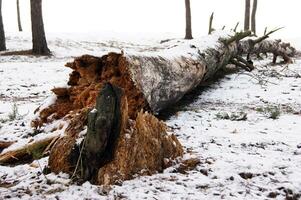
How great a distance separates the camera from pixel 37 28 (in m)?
13.7

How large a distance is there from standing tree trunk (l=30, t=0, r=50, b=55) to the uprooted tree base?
9.14 meters

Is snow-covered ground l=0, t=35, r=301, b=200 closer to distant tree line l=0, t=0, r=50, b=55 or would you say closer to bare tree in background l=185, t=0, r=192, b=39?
distant tree line l=0, t=0, r=50, b=55

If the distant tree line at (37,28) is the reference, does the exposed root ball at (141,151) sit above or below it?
below

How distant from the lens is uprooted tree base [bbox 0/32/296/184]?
3066mm

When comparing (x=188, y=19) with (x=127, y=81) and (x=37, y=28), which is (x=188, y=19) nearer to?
(x=37, y=28)

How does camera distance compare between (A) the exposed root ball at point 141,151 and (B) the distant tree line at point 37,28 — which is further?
(B) the distant tree line at point 37,28

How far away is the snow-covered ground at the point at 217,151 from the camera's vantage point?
9.75 feet

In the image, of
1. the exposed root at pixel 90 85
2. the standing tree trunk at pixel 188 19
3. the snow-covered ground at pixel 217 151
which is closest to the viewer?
the snow-covered ground at pixel 217 151

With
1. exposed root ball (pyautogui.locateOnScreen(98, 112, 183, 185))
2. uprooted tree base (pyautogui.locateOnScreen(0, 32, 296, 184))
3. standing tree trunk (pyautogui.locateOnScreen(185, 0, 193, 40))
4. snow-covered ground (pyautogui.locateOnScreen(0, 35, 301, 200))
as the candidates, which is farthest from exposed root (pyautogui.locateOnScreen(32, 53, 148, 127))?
standing tree trunk (pyautogui.locateOnScreen(185, 0, 193, 40))

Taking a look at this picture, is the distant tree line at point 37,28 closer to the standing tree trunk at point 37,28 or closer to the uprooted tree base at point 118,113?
the standing tree trunk at point 37,28

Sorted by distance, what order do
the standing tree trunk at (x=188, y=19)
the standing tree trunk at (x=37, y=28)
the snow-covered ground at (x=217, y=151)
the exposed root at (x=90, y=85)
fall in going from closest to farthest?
the snow-covered ground at (x=217, y=151) → the exposed root at (x=90, y=85) → the standing tree trunk at (x=37, y=28) → the standing tree trunk at (x=188, y=19)

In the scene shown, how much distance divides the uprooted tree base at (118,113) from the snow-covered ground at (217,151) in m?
0.13

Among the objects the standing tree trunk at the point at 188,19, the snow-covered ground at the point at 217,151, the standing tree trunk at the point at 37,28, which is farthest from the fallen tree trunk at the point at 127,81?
the standing tree trunk at the point at 188,19

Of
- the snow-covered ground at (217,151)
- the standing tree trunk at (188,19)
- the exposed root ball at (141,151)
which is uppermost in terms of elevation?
the standing tree trunk at (188,19)
